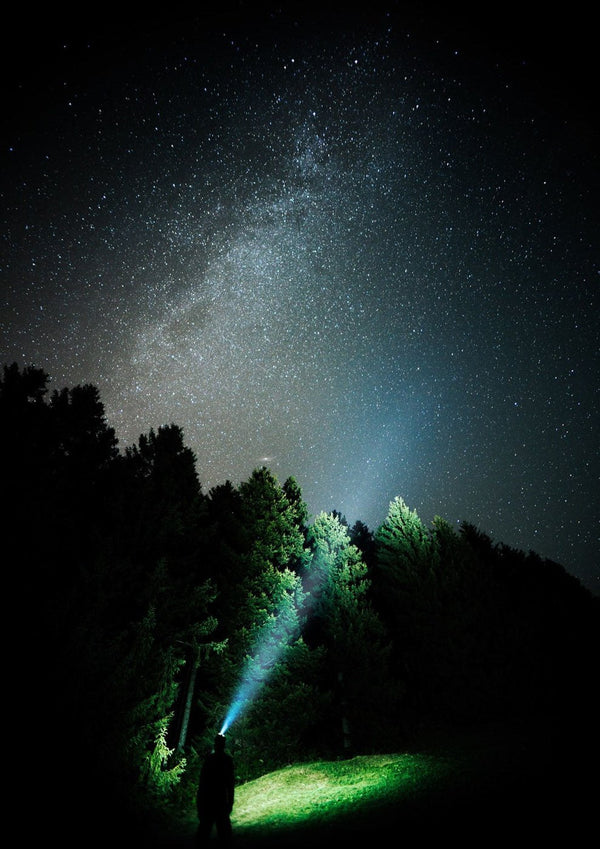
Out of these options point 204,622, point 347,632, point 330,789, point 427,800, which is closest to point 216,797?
point 427,800

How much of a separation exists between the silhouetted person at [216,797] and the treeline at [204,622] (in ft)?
11.2

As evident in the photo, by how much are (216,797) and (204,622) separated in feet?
29.1

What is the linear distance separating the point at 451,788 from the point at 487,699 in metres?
14.9

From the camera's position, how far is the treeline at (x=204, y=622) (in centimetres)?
980

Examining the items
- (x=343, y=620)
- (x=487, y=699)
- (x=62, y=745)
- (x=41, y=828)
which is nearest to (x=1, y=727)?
(x=62, y=745)

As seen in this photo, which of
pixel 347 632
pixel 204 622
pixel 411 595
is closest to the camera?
pixel 204 622

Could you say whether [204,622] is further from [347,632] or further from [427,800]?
[427,800]

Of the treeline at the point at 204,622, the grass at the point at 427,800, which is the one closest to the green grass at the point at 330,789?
the grass at the point at 427,800

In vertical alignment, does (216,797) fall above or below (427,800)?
above

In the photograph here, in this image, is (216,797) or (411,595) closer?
(216,797)

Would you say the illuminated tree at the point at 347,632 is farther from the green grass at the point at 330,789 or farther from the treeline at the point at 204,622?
the green grass at the point at 330,789

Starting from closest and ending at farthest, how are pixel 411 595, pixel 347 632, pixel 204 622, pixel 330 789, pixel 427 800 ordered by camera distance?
1. pixel 427 800
2. pixel 330 789
3. pixel 204 622
4. pixel 347 632
5. pixel 411 595

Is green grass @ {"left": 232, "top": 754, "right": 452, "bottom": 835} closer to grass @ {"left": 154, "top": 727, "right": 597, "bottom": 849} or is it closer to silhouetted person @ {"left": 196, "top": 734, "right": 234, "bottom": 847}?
grass @ {"left": 154, "top": 727, "right": 597, "bottom": 849}

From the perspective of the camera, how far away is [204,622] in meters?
15.5
